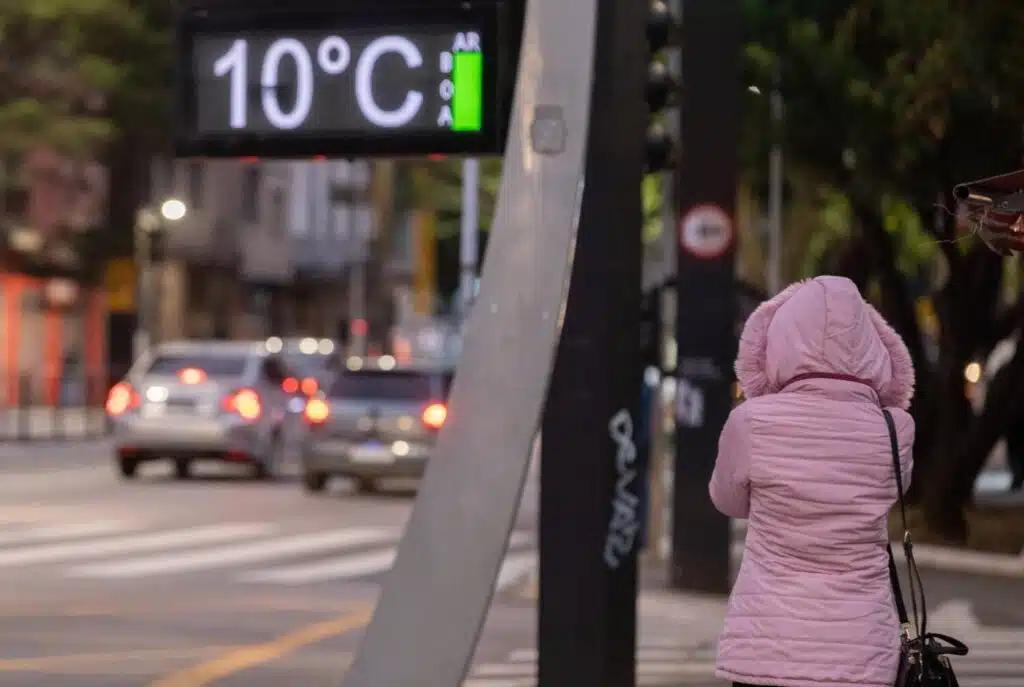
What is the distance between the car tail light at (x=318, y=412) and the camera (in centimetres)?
2650

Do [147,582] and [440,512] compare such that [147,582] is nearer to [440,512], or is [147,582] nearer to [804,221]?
[440,512]

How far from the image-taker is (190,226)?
59.9 metres

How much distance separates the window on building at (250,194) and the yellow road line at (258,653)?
51248 mm

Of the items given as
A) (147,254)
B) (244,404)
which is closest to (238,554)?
(244,404)

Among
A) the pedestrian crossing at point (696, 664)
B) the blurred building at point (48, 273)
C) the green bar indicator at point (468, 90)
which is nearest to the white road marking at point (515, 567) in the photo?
the pedestrian crossing at point (696, 664)

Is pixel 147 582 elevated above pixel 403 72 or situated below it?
below

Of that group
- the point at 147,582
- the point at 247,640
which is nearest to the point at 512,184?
the point at 247,640

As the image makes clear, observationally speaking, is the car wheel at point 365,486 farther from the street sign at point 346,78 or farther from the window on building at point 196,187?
the window on building at point 196,187

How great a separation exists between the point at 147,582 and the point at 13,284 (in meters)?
36.3

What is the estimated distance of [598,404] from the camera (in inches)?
330

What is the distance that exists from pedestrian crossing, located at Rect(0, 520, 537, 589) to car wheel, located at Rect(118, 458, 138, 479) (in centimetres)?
680

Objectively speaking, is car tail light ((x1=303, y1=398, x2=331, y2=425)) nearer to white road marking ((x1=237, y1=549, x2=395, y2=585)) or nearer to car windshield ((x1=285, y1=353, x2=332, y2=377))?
white road marking ((x1=237, y1=549, x2=395, y2=585))

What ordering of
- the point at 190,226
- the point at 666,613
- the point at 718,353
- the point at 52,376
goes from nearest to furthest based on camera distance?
the point at 666,613 < the point at 718,353 < the point at 52,376 < the point at 190,226

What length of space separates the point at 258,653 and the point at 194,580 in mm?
4603
